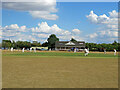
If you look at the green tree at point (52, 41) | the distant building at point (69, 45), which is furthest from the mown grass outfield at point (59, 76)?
the green tree at point (52, 41)

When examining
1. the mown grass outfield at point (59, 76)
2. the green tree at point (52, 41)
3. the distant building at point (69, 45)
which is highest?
the green tree at point (52, 41)

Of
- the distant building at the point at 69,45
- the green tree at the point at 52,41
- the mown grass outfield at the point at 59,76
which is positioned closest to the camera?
the mown grass outfield at the point at 59,76

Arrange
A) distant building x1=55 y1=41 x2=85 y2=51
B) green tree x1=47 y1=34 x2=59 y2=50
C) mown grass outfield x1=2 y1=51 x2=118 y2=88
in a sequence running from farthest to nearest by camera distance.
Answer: green tree x1=47 y1=34 x2=59 y2=50
distant building x1=55 y1=41 x2=85 y2=51
mown grass outfield x1=2 y1=51 x2=118 y2=88

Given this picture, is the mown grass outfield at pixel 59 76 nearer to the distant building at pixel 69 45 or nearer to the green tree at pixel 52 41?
the distant building at pixel 69 45

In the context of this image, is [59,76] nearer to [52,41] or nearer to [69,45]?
[69,45]

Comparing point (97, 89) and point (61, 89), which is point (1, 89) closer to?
point (61, 89)

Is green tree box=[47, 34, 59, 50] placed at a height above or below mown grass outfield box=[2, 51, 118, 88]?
above

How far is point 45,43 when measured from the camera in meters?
105

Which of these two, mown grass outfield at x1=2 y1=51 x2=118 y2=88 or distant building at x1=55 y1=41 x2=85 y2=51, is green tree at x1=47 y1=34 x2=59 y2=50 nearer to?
distant building at x1=55 y1=41 x2=85 y2=51

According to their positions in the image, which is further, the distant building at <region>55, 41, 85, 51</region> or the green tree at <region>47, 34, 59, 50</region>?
the green tree at <region>47, 34, 59, 50</region>

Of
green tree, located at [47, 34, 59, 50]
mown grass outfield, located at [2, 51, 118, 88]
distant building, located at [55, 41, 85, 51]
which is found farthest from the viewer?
green tree, located at [47, 34, 59, 50]

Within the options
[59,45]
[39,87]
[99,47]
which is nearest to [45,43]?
[59,45]

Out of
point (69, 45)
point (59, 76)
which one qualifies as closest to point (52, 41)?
point (69, 45)

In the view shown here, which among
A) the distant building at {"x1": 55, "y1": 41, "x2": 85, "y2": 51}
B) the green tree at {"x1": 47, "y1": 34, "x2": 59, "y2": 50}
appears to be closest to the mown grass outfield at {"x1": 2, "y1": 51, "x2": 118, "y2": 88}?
the distant building at {"x1": 55, "y1": 41, "x2": 85, "y2": 51}
